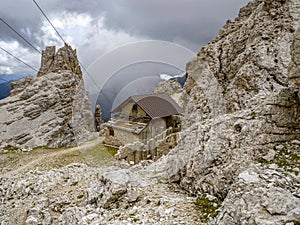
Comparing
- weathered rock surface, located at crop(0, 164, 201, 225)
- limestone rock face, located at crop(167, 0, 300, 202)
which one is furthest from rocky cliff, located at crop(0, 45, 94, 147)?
limestone rock face, located at crop(167, 0, 300, 202)

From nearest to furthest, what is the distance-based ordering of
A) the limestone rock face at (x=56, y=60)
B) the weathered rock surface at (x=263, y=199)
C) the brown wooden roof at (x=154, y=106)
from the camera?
the weathered rock surface at (x=263, y=199), the brown wooden roof at (x=154, y=106), the limestone rock face at (x=56, y=60)

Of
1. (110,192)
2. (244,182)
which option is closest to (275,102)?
(244,182)

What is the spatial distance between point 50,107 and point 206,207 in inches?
1786

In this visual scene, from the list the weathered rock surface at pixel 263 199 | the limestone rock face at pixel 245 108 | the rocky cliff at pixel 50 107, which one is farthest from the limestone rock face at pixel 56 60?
the weathered rock surface at pixel 263 199

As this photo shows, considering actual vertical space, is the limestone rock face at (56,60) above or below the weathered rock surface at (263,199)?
above

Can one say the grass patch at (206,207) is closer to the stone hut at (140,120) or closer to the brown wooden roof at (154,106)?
the stone hut at (140,120)

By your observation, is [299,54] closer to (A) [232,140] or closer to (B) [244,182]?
(A) [232,140]

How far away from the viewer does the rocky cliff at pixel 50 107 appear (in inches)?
1500

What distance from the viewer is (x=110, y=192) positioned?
7.58m

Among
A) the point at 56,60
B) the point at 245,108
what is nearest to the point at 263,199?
the point at 245,108

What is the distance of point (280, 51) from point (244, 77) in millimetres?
2137

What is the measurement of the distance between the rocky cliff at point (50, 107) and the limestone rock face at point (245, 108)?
116 feet

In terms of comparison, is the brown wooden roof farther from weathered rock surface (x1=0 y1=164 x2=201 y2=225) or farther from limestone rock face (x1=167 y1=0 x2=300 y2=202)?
weathered rock surface (x1=0 y1=164 x2=201 y2=225)

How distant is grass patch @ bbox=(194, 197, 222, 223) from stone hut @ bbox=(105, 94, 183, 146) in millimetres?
18397
